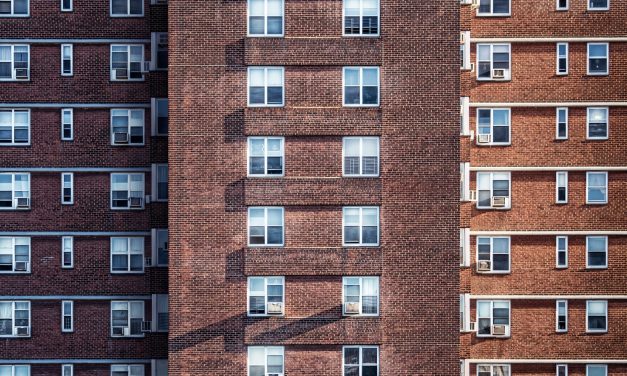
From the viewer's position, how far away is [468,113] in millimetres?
29031

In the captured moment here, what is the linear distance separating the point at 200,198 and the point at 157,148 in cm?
414

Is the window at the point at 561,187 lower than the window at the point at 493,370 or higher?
higher

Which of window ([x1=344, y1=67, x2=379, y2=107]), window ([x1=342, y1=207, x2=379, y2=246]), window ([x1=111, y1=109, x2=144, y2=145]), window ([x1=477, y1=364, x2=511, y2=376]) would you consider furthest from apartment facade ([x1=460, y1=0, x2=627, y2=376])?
window ([x1=111, y1=109, x2=144, y2=145])

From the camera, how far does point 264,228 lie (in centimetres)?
2619

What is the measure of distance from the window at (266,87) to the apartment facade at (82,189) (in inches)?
189

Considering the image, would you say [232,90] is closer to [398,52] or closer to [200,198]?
[200,198]

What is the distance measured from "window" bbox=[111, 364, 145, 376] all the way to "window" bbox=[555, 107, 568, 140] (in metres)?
20.0

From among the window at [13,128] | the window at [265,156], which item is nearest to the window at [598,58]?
the window at [265,156]

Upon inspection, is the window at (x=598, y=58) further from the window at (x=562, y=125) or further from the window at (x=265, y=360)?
the window at (x=265, y=360)

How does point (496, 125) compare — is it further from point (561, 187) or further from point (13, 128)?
point (13, 128)

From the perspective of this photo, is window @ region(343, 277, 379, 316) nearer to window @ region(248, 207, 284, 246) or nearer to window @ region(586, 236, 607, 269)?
window @ region(248, 207, 284, 246)

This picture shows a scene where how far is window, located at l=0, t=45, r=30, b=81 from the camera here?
2906 centimetres

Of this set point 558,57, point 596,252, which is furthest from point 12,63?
point 596,252

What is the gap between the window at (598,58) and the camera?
29.6 m
